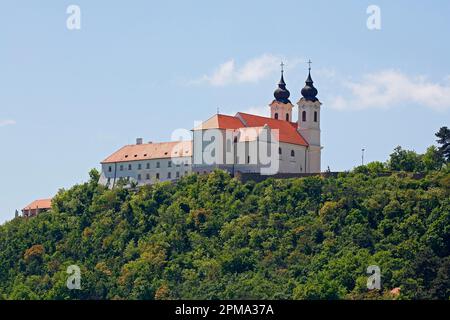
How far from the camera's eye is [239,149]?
10325cm

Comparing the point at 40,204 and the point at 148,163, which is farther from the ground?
the point at 148,163

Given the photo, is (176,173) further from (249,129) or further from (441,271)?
(441,271)

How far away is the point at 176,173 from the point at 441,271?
98.0 ft

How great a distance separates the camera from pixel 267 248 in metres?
94.4

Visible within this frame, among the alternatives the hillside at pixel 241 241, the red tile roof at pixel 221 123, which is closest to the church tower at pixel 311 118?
the red tile roof at pixel 221 123

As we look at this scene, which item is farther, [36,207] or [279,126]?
[36,207]

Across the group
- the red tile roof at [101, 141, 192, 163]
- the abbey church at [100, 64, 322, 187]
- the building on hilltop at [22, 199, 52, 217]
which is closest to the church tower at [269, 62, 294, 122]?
the abbey church at [100, 64, 322, 187]

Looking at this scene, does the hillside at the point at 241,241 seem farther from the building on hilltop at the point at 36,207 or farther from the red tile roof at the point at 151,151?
the building on hilltop at the point at 36,207

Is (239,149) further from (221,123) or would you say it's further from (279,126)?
(279,126)

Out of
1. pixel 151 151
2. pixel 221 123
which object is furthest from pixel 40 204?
pixel 221 123

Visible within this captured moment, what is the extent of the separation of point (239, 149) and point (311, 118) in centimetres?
1002

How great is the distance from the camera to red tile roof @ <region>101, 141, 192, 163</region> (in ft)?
361

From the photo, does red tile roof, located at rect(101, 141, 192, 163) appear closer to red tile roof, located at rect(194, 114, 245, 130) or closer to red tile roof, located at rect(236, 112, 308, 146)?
red tile roof, located at rect(194, 114, 245, 130)

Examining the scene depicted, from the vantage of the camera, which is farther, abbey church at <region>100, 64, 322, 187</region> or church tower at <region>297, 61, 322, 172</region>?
church tower at <region>297, 61, 322, 172</region>
